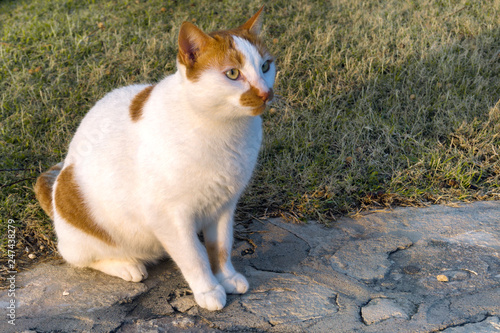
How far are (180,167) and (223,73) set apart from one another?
43 cm

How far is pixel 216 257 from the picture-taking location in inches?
93.0

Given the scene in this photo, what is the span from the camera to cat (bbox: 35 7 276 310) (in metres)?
1.98

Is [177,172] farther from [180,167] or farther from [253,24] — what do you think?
[253,24]

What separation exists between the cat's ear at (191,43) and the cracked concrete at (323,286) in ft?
3.55

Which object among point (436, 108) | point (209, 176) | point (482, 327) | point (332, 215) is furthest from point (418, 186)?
point (209, 176)

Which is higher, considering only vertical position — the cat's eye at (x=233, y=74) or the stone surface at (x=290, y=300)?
the cat's eye at (x=233, y=74)

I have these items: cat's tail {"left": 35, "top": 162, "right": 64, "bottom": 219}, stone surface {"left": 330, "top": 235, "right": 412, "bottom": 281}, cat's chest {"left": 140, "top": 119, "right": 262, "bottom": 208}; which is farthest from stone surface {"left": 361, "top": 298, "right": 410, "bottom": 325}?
cat's tail {"left": 35, "top": 162, "right": 64, "bottom": 219}

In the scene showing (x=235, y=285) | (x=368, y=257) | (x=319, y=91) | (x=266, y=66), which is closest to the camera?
(x=266, y=66)

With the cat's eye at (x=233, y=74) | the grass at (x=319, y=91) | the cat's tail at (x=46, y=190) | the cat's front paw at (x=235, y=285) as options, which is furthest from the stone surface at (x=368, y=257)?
the cat's tail at (x=46, y=190)

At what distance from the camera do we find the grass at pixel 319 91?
3.18m

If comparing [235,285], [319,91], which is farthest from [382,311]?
[319,91]

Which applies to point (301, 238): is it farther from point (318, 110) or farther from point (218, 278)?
point (318, 110)

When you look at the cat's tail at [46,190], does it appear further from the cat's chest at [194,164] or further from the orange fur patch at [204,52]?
the orange fur patch at [204,52]

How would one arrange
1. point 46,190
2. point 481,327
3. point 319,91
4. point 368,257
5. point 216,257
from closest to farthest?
point 481,327 → point 216,257 → point 368,257 → point 46,190 → point 319,91
